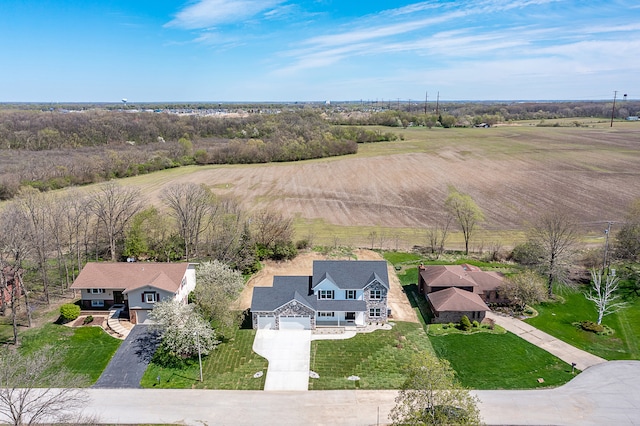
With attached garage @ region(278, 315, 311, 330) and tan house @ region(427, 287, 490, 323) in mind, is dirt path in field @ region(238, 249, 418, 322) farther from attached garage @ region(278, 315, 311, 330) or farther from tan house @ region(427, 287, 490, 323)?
attached garage @ region(278, 315, 311, 330)

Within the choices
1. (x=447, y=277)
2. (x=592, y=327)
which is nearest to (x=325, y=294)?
(x=447, y=277)

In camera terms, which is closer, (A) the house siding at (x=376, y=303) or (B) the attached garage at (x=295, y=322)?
(B) the attached garage at (x=295, y=322)

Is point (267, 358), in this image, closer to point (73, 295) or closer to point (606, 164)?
point (73, 295)

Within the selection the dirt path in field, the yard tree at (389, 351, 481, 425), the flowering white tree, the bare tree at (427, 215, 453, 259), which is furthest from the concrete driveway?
the bare tree at (427, 215, 453, 259)

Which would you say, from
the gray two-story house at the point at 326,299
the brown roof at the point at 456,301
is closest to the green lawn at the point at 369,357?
the gray two-story house at the point at 326,299

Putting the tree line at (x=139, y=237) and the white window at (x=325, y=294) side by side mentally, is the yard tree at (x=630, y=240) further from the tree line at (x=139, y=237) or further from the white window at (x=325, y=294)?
the tree line at (x=139, y=237)

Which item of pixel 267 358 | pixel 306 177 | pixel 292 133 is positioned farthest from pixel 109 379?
pixel 292 133
